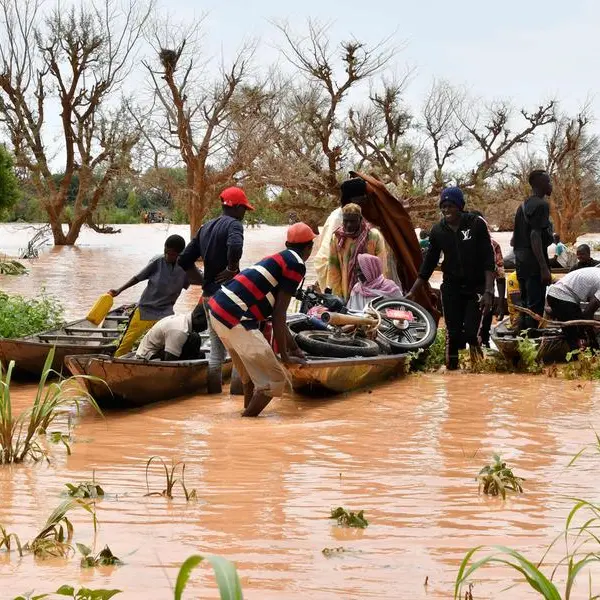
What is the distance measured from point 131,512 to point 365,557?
4.29 ft

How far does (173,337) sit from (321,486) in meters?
3.79

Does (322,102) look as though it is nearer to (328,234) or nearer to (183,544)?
(328,234)

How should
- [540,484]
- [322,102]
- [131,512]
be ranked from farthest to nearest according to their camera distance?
[322,102]
[540,484]
[131,512]

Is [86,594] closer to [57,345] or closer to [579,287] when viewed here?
[57,345]

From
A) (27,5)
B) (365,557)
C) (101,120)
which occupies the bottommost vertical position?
(365,557)

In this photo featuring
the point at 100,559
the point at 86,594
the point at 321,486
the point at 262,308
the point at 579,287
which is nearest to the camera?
the point at 86,594

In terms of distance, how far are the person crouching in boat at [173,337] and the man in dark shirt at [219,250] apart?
14cm

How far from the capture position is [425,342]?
1165cm

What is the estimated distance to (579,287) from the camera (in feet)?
38.4

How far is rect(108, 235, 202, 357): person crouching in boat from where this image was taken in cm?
1080

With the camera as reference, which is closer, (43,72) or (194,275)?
(194,275)

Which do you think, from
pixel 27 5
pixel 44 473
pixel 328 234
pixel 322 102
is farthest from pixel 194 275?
pixel 27 5

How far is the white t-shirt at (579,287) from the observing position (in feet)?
38.4

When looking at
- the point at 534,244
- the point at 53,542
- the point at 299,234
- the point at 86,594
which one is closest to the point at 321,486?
the point at 53,542
